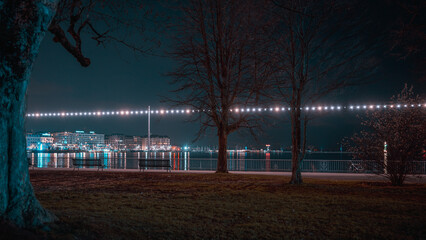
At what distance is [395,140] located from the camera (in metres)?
12.0

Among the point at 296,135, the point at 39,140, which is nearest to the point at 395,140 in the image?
the point at 296,135

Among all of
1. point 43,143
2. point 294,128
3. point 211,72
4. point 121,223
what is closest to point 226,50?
point 211,72

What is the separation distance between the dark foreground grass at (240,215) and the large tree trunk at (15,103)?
0.57 m

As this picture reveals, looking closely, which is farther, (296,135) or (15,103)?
(296,135)

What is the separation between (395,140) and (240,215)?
896cm

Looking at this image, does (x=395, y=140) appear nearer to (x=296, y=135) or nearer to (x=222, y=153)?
(x=296, y=135)

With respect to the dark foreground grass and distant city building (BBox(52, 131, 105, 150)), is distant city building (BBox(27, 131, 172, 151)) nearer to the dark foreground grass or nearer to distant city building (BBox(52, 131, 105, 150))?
distant city building (BBox(52, 131, 105, 150))

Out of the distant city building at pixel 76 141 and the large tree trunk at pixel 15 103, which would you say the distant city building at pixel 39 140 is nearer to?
the distant city building at pixel 76 141

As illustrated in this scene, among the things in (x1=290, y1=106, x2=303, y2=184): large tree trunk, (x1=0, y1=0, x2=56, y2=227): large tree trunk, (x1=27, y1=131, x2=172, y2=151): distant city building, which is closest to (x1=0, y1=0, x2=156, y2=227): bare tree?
(x1=0, y1=0, x2=56, y2=227): large tree trunk

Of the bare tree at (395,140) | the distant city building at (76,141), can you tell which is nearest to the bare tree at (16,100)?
the bare tree at (395,140)

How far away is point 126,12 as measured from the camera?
8.00 metres

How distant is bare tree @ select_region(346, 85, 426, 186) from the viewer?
1177cm

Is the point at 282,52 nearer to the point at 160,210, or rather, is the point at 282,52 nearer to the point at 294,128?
the point at 294,128

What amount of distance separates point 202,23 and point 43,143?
177 metres
